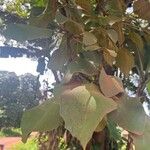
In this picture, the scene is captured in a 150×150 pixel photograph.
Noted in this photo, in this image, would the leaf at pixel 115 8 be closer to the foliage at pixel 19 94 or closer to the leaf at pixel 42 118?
the leaf at pixel 42 118

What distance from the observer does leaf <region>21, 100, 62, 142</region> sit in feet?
0.67

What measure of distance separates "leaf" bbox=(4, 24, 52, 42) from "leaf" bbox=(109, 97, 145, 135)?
0.07 m

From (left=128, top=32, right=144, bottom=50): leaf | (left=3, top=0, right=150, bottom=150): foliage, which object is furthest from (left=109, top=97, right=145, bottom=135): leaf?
(left=128, top=32, right=144, bottom=50): leaf

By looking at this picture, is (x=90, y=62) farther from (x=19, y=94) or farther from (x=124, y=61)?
(x=19, y=94)

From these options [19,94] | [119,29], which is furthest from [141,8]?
[19,94]

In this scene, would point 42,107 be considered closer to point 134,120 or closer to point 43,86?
point 134,120

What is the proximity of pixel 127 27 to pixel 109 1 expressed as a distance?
0.9 inches

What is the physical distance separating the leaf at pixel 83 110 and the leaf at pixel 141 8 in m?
0.10

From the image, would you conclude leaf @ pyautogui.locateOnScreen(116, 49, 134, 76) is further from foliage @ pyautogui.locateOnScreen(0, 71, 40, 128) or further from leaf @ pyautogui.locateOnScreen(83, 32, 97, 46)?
foliage @ pyautogui.locateOnScreen(0, 71, 40, 128)

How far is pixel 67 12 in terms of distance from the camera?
26cm

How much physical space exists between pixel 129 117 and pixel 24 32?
0.29ft

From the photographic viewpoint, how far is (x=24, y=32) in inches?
9.6

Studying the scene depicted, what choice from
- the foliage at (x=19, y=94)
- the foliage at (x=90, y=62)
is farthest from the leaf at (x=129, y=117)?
the foliage at (x=19, y=94)

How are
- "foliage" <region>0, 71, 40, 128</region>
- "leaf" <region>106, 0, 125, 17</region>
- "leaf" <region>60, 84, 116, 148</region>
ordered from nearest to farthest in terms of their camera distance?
"leaf" <region>60, 84, 116, 148</region> → "leaf" <region>106, 0, 125, 17</region> → "foliage" <region>0, 71, 40, 128</region>
